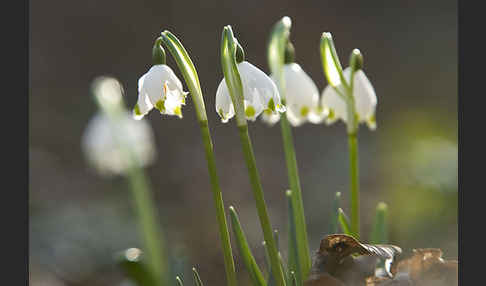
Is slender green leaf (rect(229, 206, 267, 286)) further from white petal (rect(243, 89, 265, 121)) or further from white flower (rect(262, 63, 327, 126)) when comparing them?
white flower (rect(262, 63, 327, 126))

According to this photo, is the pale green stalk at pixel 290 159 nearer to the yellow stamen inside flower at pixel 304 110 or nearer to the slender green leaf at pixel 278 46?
the slender green leaf at pixel 278 46

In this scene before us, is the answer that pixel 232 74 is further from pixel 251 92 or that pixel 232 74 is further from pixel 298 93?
pixel 298 93

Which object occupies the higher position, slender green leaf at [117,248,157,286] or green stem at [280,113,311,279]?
green stem at [280,113,311,279]

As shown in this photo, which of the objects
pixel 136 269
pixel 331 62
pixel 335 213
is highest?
pixel 331 62

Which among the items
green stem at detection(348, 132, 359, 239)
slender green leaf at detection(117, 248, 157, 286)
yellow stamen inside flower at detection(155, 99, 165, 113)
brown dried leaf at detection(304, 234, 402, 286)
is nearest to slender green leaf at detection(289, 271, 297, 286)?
brown dried leaf at detection(304, 234, 402, 286)

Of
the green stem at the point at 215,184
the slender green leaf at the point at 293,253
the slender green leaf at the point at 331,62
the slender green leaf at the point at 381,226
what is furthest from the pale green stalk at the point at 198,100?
the slender green leaf at the point at 381,226

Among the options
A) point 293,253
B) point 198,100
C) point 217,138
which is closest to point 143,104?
point 198,100
